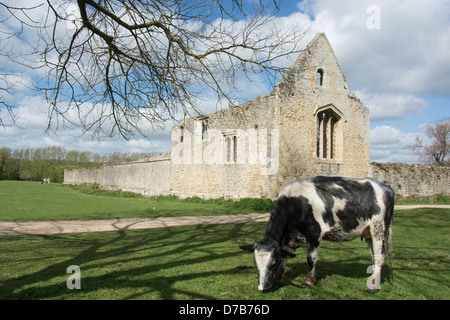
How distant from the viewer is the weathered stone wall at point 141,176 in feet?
80.9

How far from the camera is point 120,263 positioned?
230 inches

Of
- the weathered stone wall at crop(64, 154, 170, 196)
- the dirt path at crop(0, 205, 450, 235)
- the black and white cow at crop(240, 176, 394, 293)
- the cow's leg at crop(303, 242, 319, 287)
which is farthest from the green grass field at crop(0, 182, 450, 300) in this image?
the weathered stone wall at crop(64, 154, 170, 196)

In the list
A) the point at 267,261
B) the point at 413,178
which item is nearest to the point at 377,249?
the point at 267,261

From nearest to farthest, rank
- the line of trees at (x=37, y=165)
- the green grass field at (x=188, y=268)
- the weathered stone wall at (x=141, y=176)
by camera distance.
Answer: the green grass field at (x=188, y=268) < the weathered stone wall at (x=141, y=176) < the line of trees at (x=37, y=165)

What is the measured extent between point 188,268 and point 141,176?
2287 cm

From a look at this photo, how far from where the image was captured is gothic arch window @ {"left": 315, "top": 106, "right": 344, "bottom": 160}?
62.0ft

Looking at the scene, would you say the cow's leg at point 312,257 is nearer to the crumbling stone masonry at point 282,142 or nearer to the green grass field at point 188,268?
the green grass field at point 188,268

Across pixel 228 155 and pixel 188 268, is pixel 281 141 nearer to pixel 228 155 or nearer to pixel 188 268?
pixel 228 155
